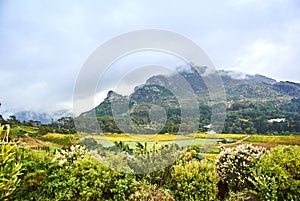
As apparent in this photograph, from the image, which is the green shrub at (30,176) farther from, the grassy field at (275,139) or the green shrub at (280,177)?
the grassy field at (275,139)

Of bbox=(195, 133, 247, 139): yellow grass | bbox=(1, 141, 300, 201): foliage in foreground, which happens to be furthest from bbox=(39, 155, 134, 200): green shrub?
bbox=(195, 133, 247, 139): yellow grass

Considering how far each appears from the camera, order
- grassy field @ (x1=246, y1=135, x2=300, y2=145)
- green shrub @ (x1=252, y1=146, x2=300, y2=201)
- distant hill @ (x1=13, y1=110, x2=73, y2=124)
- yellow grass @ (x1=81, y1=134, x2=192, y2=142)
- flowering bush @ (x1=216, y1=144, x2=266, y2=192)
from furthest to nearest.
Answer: distant hill @ (x1=13, y1=110, x2=73, y2=124), grassy field @ (x1=246, y1=135, x2=300, y2=145), yellow grass @ (x1=81, y1=134, x2=192, y2=142), flowering bush @ (x1=216, y1=144, x2=266, y2=192), green shrub @ (x1=252, y1=146, x2=300, y2=201)

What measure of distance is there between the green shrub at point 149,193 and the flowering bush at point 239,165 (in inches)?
50.0

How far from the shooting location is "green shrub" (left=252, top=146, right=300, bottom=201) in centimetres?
464

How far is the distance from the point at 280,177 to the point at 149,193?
2.06m

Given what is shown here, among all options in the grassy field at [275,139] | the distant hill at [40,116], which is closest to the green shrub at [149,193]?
the grassy field at [275,139]

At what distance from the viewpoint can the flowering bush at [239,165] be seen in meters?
5.46

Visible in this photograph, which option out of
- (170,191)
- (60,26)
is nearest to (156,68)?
(170,191)

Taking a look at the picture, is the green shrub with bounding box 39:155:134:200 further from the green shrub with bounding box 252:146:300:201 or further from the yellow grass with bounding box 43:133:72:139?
the yellow grass with bounding box 43:133:72:139

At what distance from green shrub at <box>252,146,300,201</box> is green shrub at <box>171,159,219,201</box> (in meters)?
0.73

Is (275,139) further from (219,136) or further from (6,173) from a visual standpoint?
(6,173)

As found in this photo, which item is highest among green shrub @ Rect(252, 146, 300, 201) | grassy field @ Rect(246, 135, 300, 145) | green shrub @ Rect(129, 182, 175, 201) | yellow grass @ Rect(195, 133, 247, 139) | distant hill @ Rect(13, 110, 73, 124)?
distant hill @ Rect(13, 110, 73, 124)

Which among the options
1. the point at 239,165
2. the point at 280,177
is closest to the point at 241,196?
the point at 239,165

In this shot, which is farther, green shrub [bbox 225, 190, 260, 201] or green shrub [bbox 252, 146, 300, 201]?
green shrub [bbox 225, 190, 260, 201]
